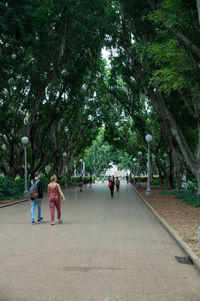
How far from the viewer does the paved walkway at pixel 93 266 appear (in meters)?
4.20

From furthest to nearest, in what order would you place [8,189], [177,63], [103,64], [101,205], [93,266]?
[103,64]
[8,189]
[101,205]
[177,63]
[93,266]

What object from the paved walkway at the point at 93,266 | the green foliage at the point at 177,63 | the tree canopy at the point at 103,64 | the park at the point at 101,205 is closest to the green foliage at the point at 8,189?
the park at the point at 101,205

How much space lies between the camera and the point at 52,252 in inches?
252

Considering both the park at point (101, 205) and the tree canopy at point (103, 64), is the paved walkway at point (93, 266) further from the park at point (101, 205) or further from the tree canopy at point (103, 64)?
the tree canopy at point (103, 64)

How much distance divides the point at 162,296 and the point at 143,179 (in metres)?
59.6

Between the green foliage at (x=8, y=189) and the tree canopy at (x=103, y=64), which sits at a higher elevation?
the tree canopy at (x=103, y=64)

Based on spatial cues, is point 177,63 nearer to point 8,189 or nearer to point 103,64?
point 8,189

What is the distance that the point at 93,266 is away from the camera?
17.7ft

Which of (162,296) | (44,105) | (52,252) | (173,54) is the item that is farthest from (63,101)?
(162,296)

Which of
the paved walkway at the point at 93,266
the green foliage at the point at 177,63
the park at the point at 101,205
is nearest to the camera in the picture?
the paved walkway at the point at 93,266

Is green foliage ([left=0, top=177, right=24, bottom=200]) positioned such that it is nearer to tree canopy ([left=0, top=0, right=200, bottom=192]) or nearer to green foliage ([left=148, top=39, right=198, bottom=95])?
tree canopy ([left=0, top=0, right=200, bottom=192])

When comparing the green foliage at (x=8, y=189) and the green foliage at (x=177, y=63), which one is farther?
the green foliage at (x=8, y=189)

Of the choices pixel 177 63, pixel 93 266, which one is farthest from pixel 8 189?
pixel 93 266

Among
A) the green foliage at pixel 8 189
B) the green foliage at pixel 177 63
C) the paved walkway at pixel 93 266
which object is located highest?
the green foliage at pixel 177 63
